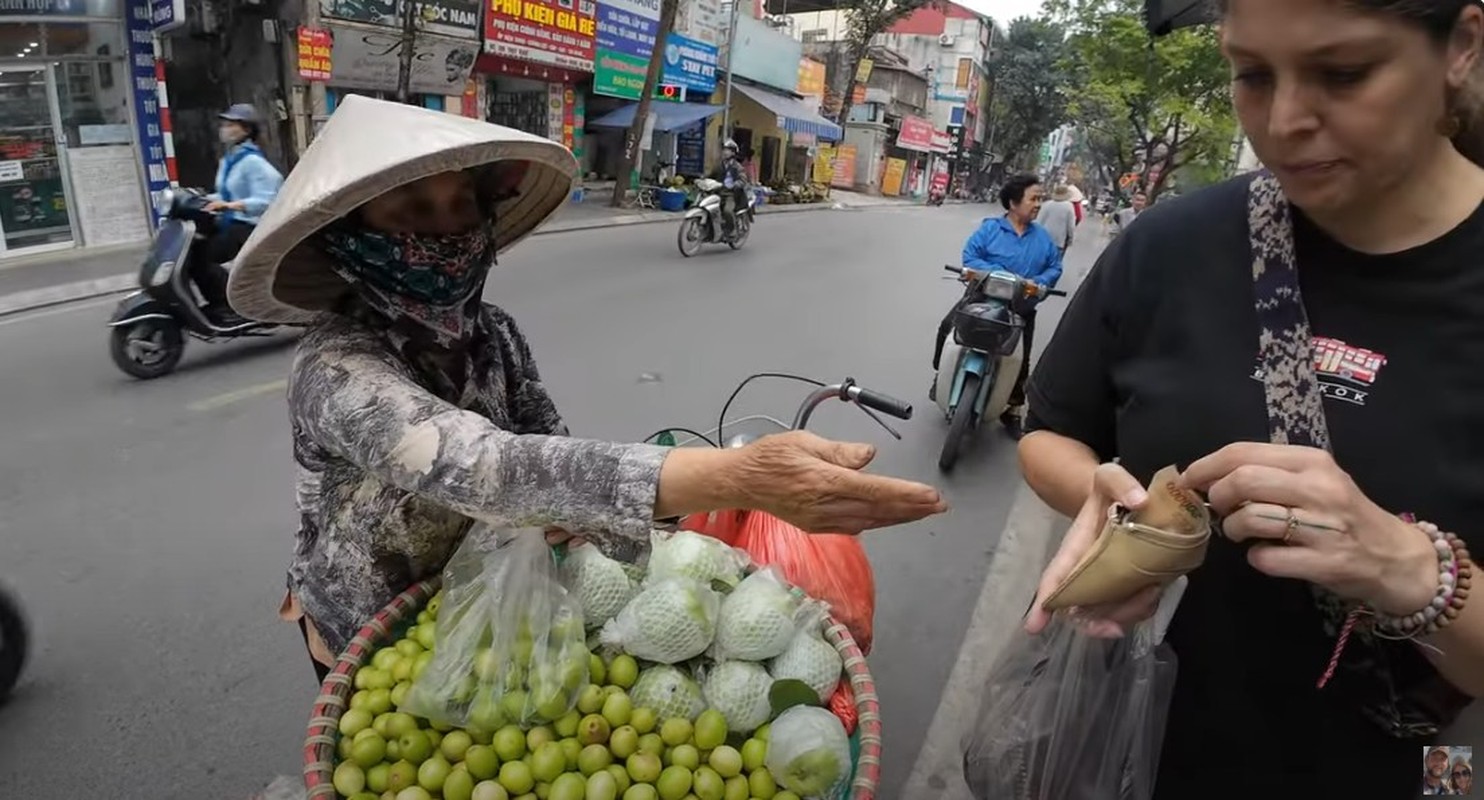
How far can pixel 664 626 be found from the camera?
1318mm

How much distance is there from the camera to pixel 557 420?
1.77m

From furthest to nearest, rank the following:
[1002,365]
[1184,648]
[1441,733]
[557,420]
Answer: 1. [1002,365]
2. [557,420]
3. [1184,648]
4. [1441,733]

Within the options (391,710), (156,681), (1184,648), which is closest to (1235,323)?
(1184,648)

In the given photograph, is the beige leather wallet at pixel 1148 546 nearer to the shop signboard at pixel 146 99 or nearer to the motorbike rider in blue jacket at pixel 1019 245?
the motorbike rider in blue jacket at pixel 1019 245

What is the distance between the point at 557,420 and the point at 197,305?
189 inches

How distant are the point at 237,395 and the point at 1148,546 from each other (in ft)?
17.7

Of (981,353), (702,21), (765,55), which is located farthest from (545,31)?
(981,353)

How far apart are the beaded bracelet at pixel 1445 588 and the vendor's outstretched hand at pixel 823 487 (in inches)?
18.0

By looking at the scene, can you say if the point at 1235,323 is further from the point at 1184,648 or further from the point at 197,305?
the point at 197,305

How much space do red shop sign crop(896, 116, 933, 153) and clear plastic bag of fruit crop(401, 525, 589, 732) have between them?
38.6 metres

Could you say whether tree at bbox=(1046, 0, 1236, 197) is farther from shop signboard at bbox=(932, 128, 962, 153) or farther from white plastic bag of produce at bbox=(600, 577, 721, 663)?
white plastic bag of produce at bbox=(600, 577, 721, 663)

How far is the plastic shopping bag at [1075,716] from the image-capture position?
44.9 inches

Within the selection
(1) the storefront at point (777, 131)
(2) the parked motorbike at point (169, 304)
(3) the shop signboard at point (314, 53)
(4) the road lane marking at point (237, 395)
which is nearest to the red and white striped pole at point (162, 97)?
(3) the shop signboard at point (314, 53)

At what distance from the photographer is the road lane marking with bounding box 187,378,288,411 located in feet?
15.8
